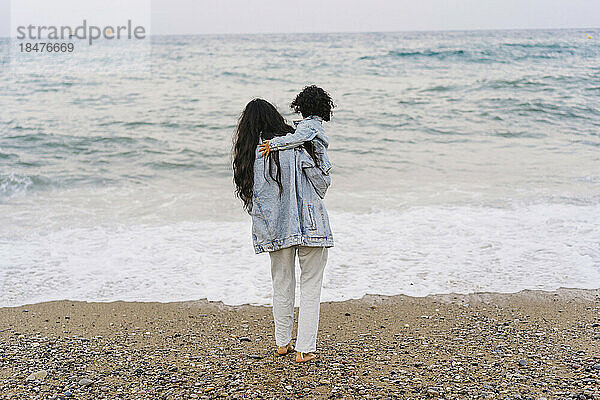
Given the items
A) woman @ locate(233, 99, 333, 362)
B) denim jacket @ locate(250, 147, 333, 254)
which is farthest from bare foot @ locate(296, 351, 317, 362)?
denim jacket @ locate(250, 147, 333, 254)

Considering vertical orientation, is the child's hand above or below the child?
below

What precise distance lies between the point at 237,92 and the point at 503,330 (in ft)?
56.1

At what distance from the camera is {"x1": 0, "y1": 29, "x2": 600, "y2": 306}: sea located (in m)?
5.71

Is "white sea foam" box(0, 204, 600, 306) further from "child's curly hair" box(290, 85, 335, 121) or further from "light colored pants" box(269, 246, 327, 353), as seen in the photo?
"child's curly hair" box(290, 85, 335, 121)

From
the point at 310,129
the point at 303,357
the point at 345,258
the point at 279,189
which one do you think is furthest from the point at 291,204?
the point at 345,258

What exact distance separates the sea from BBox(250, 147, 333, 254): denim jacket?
5.48 ft

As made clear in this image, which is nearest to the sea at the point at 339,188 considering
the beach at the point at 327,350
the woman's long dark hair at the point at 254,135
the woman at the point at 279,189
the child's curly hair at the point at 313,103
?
the beach at the point at 327,350

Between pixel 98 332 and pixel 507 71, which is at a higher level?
pixel 507 71

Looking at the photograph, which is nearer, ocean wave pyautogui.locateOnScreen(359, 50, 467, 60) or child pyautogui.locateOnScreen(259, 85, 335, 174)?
child pyautogui.locateOnScreen(259, 85, 335, 174)

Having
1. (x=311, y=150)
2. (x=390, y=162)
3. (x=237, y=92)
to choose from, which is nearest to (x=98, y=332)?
(x=311, y=150)

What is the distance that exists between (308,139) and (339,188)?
6.14m

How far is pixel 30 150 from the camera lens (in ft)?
41.9

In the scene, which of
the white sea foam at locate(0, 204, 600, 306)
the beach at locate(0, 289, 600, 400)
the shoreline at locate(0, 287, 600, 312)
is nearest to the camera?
the beach at locate(0, 289, 600, 400)

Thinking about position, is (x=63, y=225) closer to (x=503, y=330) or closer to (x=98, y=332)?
(x=98, y=332)
